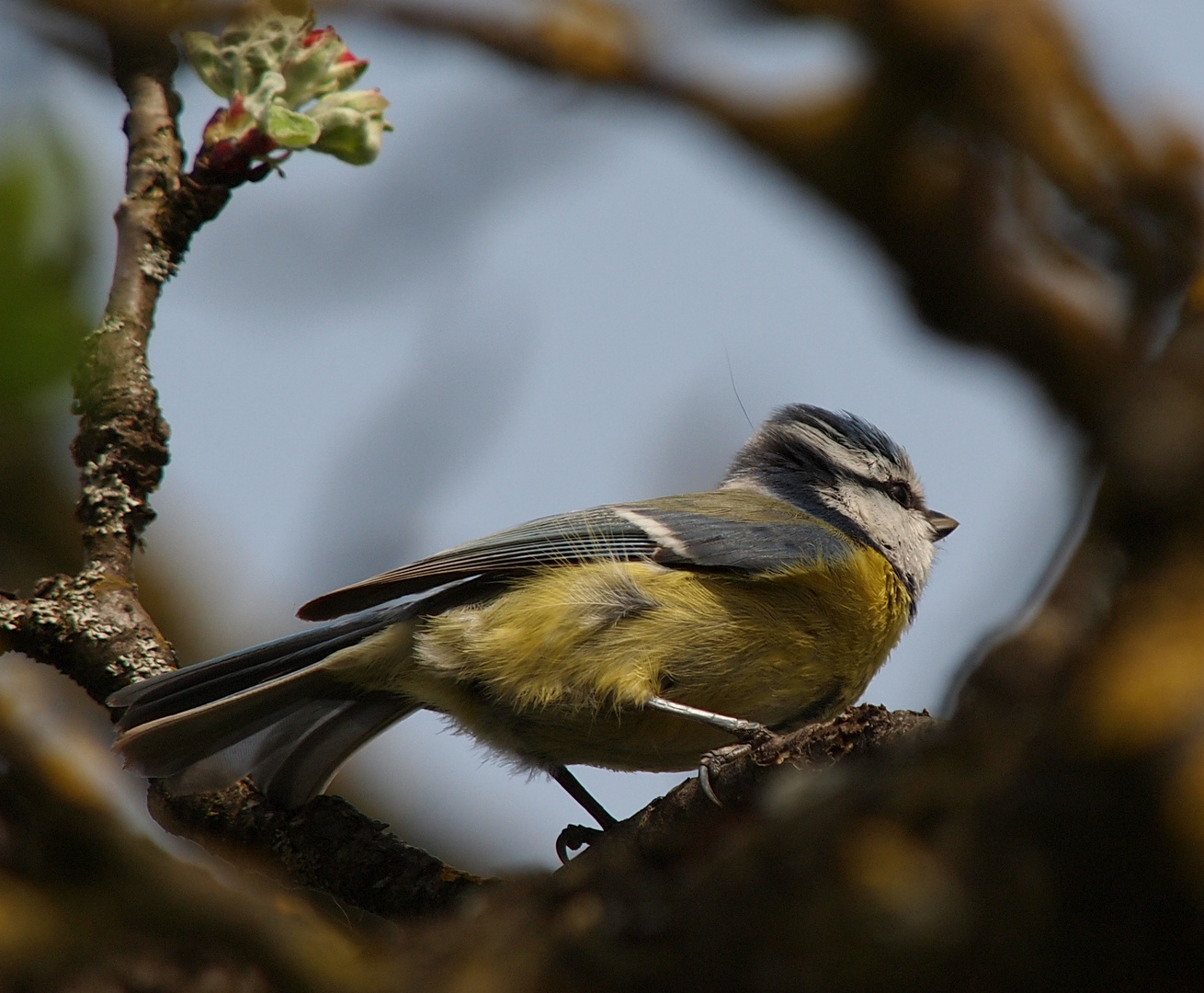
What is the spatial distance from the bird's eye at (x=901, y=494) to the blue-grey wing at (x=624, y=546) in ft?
2.24

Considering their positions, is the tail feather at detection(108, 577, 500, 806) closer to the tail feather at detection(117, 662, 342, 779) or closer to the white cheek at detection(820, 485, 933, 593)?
the tail feather at detection(117, 662, 342, 779)

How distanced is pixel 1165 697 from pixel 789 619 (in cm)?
251

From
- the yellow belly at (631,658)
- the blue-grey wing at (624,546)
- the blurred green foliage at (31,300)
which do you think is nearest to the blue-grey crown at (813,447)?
the blue-grey wing at (624,546)

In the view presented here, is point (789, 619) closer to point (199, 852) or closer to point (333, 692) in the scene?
point (333, 692)

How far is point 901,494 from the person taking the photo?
4379 millimetres

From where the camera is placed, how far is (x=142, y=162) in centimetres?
286

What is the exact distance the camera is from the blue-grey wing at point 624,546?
3242 millimetres

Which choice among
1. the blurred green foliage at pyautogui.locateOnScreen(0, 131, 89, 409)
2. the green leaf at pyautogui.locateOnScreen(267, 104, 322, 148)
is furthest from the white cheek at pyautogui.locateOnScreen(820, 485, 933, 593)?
the blurred green foliage at pyautogui.locateOnScreen(0, 131, 89, 409)

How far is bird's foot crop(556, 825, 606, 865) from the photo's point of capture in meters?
3.28

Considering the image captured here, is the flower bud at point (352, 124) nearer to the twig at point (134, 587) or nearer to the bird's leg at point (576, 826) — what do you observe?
the twig at point (134, 587)

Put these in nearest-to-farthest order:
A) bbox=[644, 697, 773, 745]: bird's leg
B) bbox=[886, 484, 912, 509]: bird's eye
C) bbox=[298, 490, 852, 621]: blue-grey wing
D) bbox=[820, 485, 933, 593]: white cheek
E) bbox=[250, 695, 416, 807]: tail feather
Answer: bbox=[250, 695, 416, 807]: tail feather
bbox=[644, 697, 773, 745]: bird's leg
bbox=[298, 490, 852, 621]: blue-grey wing
bbox=[820, 485, 933, 593]: white cheek
bbox=[886, 484, 912, 509]: bird's eye

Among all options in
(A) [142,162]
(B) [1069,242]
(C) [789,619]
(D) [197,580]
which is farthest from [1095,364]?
(D) [197,580]

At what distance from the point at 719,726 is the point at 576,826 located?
0.56m

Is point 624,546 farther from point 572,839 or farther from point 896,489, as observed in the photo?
point 896,489
